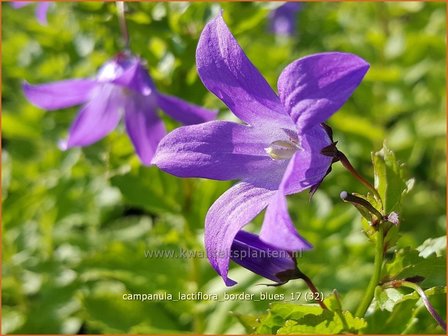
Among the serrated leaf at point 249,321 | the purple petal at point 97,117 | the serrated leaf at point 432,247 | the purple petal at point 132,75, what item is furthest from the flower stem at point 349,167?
the purple petal at point 97,117

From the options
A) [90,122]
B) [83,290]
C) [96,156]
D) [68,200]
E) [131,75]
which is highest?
[131,75]

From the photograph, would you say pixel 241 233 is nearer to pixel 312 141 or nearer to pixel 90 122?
pixel 312 141

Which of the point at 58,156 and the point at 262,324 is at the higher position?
the point at 262,324

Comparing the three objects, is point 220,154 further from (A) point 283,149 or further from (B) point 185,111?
(B) point 185,111

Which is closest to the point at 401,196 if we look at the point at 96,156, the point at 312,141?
the point at 312,141

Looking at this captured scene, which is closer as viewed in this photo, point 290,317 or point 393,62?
point 290,317

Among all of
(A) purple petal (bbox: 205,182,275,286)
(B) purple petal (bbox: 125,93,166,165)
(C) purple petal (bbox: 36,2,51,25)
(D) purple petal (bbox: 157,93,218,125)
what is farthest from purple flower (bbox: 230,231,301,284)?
(C) purple petal (bbox: 36,2,51,25)

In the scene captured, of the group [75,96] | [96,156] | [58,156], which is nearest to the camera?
[75,96]
